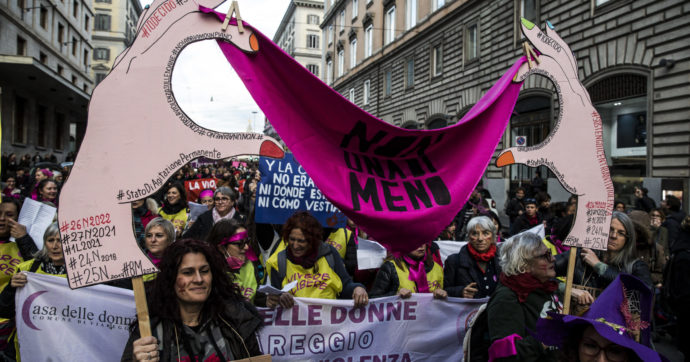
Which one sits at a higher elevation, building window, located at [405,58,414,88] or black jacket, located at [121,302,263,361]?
building window, located at [405,58,414,88]

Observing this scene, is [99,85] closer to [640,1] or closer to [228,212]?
[228,212]

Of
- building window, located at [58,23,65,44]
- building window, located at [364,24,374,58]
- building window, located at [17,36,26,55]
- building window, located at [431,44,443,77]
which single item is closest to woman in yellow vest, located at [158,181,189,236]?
building window, located at [431,44,443,77]

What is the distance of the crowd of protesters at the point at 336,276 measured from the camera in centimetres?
237

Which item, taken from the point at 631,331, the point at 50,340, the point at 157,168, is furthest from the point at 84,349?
the point at 631,331

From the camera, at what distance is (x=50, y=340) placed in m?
3.39

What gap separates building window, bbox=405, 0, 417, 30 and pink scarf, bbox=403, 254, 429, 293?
79.2ft

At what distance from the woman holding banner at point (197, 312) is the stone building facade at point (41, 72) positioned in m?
17.8

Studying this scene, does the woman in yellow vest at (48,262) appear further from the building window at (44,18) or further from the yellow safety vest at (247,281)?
the building window at (44,18)

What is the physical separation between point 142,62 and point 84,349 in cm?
235

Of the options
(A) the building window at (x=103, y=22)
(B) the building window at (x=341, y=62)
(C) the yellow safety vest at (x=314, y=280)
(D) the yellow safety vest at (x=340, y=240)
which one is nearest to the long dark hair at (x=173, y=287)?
Result: (C) the yellow safety vest at (x=314, y=280)

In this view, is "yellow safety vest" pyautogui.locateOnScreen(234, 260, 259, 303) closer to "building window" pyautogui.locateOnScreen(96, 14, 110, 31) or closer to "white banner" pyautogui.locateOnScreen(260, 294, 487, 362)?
"white banner" pyautogui.locateOnScreen(260, 294, 487, 362)

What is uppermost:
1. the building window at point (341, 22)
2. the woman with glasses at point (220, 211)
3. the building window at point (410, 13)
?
the building window at point (341, 22)

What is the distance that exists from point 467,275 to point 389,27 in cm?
2810

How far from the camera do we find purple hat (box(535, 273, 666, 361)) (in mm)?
1950
